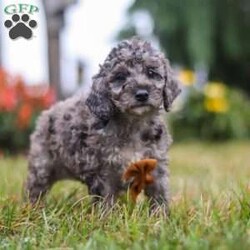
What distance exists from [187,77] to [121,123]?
713 cm

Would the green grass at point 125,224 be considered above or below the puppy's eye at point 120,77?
below

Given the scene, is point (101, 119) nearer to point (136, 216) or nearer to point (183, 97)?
point (136, 216)

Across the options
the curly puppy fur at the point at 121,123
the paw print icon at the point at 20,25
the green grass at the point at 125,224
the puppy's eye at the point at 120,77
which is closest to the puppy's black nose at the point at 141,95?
the curly puppy fur at the point at 121,123

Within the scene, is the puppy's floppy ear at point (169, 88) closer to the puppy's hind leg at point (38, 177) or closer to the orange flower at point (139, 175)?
the orange flower at point (139, 175)

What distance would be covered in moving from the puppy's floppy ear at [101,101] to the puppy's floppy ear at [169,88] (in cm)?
34

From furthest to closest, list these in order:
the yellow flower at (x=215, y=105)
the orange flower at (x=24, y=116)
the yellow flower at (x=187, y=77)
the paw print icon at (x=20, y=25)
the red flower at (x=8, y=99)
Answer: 1. the yellow flower at (x=187, y=77)
2. the yellow flower at (x=215, y=105)
3. the orange flower at (x=24, y=116)
4. the red flower at (x=8, y=99)
5. the paw print icon at (x=20, y=25)

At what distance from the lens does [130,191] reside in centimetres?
505

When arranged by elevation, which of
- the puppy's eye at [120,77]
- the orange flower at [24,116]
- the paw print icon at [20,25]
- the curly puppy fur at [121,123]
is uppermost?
the paw print icon at [20,25]

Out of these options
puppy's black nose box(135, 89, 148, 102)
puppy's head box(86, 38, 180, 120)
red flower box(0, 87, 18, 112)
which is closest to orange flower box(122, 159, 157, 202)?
puppy's head box(86, 38, 180, 120)

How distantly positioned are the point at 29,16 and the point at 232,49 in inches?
291

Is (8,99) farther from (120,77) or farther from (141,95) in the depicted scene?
(141,95)

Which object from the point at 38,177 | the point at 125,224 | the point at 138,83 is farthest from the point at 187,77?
the point at 125,224

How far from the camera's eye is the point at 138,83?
4715 millimetres

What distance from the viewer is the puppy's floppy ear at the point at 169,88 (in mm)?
4996
